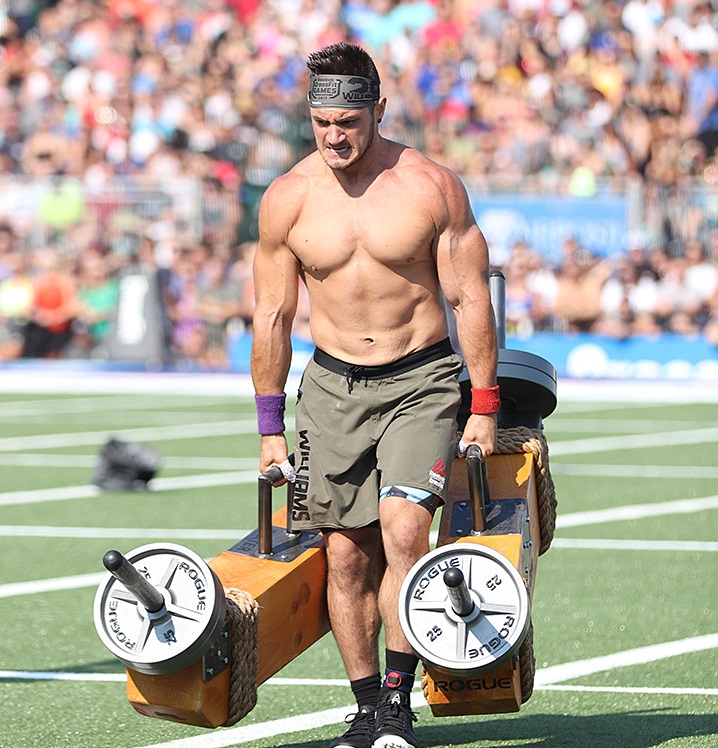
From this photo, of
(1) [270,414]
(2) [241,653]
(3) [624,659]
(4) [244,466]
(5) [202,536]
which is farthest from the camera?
(4) [244,466]

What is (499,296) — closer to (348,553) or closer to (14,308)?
(348,553)

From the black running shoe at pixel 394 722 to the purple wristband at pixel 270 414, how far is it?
1043mm

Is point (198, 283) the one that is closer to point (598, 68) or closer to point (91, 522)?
point (598, 68)

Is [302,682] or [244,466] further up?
[302,682]

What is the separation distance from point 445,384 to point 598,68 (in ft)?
67.9

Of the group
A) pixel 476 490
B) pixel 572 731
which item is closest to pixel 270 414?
pixel 476 490

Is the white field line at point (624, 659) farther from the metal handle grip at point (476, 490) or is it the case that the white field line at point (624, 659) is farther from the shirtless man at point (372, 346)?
the metal handle grip at point (476, 490)

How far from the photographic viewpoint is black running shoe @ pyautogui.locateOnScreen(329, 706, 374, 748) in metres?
5.44

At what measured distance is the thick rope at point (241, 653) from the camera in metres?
5.11

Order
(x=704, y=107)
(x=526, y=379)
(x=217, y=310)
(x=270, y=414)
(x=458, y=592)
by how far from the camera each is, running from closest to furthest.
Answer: (x=458, y=592), (x=270, y=414), (x=526, y=379), (x=217, y=310), (x=704, y=107)

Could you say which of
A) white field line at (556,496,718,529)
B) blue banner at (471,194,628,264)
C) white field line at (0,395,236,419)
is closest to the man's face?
white field line at (556,496,718,529)

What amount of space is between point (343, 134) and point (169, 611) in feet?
5.65

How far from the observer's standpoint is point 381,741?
5.32 metres

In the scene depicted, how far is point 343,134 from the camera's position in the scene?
5.54 m
